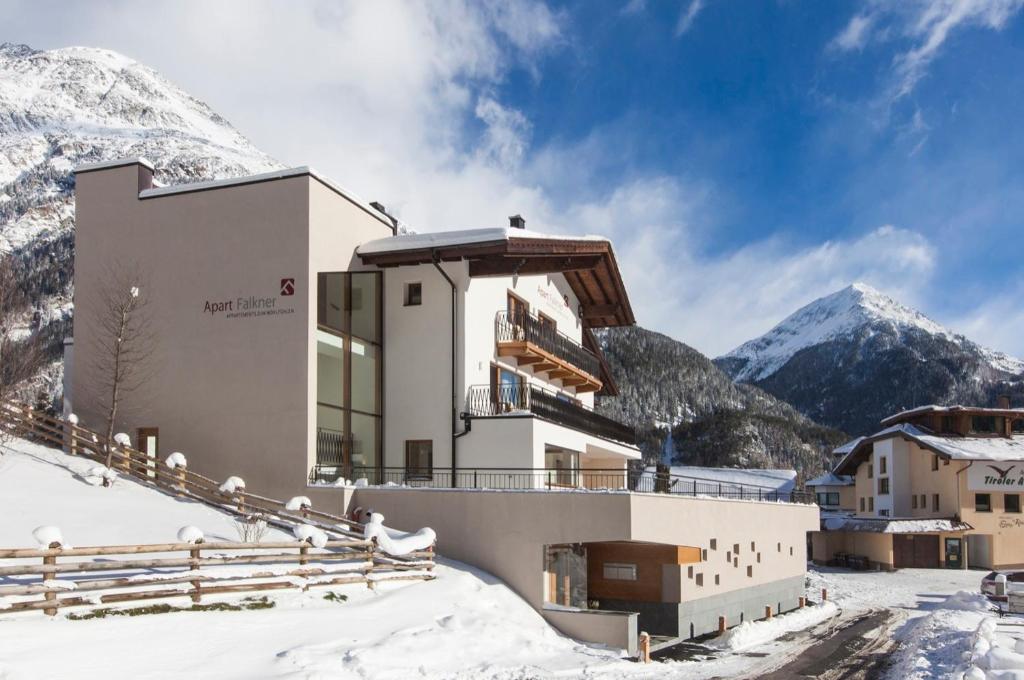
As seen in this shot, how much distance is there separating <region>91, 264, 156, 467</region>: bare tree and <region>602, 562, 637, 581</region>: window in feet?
45.7

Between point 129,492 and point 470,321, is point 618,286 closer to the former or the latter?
point 470,321

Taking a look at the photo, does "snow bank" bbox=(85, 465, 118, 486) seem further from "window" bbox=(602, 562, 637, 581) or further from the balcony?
"window" bbox=(602, 562, 637, 581)

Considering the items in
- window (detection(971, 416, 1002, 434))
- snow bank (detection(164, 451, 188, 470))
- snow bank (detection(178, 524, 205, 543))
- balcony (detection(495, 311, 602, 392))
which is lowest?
snow bank (detection(178, 524, 205, 543))

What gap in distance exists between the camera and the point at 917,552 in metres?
56.4

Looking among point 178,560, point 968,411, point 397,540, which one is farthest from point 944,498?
point 178,560

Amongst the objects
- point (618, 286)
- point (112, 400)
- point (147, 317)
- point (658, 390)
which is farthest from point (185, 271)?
point (658, 390)

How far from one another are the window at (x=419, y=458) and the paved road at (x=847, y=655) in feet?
35.7

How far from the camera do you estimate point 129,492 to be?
23.3 m

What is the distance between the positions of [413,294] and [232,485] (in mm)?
8032

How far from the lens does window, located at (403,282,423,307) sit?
2822 cm

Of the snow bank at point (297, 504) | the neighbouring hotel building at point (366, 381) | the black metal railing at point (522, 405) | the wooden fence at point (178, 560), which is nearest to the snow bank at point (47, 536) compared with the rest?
the wooden fence at point (178, 560)

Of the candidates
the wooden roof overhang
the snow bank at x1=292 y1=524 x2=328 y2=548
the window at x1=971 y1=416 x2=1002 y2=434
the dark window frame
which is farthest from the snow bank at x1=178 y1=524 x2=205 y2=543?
the window at x1=971 y1=416 x2=1002 y2=434

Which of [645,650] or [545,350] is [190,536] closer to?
[645,650]

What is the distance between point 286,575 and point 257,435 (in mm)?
8115
